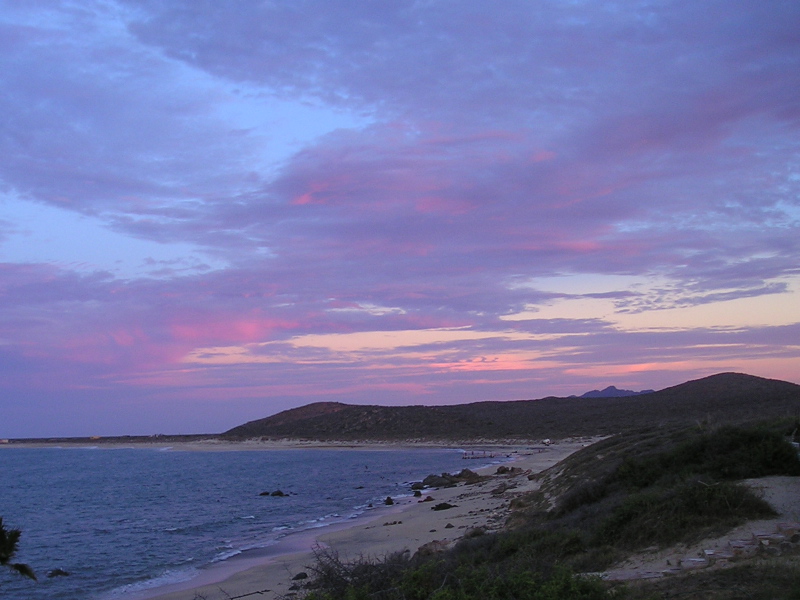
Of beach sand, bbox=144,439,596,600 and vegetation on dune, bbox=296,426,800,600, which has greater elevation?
vegetation on dune, bbox=296,426,800,600

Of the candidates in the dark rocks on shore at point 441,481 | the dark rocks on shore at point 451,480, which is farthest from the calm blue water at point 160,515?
the dark rocks on shore at point 451,480

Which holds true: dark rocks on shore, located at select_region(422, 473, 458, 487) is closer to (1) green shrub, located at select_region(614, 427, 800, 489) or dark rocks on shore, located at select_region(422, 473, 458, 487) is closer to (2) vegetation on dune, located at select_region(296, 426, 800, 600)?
(2) vegetation on dune, located at select_region(296, 426, 800, 600)

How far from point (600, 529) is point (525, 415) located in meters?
94.4

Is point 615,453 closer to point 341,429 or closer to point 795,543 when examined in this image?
point 795,543

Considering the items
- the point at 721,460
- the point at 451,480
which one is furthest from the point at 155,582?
the point at 451,480

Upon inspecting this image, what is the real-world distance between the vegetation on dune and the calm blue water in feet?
33.5

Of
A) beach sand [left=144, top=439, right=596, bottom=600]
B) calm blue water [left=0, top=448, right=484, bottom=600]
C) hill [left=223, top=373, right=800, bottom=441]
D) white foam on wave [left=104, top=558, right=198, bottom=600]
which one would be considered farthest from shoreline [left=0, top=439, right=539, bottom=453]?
white foam on wave [left=104, top=558, right=198, bottom=600]

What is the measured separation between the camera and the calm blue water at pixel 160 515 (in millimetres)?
18938

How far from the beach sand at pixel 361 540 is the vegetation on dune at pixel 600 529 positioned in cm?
245

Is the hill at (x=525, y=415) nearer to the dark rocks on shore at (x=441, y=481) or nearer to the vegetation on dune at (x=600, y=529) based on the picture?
the dark rocks on shore at (x=441, y=481)

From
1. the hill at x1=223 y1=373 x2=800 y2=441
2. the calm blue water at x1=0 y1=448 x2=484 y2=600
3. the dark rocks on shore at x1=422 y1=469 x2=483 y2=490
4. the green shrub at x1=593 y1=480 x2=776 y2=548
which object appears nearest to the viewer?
the green shrub at x1=593 y1=480 x2=776 y2=548

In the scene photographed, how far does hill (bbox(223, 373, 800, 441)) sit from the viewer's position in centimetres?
6675

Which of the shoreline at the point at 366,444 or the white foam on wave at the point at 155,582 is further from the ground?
the white foam on wave at the point at 155,582

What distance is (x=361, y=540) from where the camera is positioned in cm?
1983
